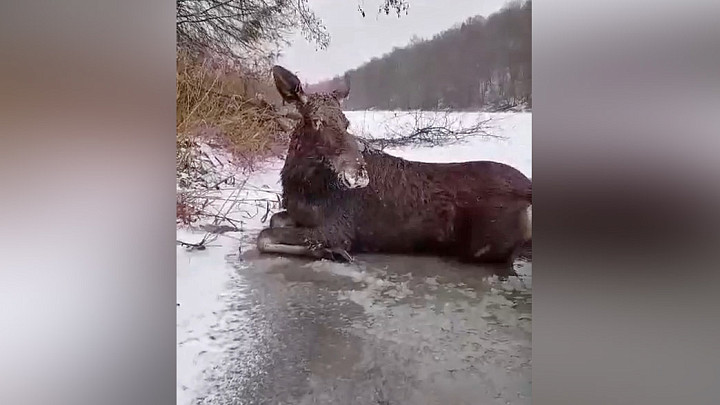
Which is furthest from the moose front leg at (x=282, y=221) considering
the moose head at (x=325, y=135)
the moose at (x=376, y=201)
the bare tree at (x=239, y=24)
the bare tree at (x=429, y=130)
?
the bare tree at (x=239, y=24)

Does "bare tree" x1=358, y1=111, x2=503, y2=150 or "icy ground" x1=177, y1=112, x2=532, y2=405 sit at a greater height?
"bare tree" x1=358, y1=111, x2=503, y2=150

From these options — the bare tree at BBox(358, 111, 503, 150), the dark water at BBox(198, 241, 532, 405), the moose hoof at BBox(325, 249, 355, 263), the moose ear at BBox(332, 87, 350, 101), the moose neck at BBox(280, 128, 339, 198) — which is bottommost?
the dark water at BBox(198, 241, 532, 405)

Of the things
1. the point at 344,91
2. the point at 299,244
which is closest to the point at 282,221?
the point at 299,244

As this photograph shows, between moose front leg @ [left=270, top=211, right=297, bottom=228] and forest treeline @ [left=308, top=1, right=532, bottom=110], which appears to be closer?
forest treeline @ [left=308, top=1, right=532, bottom=110]

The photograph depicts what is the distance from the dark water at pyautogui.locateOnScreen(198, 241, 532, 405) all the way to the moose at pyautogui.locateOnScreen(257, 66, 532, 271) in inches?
1.6

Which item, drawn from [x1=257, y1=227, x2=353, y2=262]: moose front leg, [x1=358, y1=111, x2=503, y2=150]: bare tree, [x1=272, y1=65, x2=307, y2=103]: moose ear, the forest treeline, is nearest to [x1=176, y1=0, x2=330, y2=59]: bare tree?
[x1=272, y1=65, x2=307, y2=103]: moose ear

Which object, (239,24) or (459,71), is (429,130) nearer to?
(459,71)

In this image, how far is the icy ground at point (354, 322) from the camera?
111 centimetres

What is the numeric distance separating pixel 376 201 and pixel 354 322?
10.3 inches

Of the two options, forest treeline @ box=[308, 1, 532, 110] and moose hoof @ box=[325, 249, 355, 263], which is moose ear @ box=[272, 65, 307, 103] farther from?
moose hoof @ box=[325, 249, 355, 263]

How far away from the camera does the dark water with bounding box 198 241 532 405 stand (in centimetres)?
112
